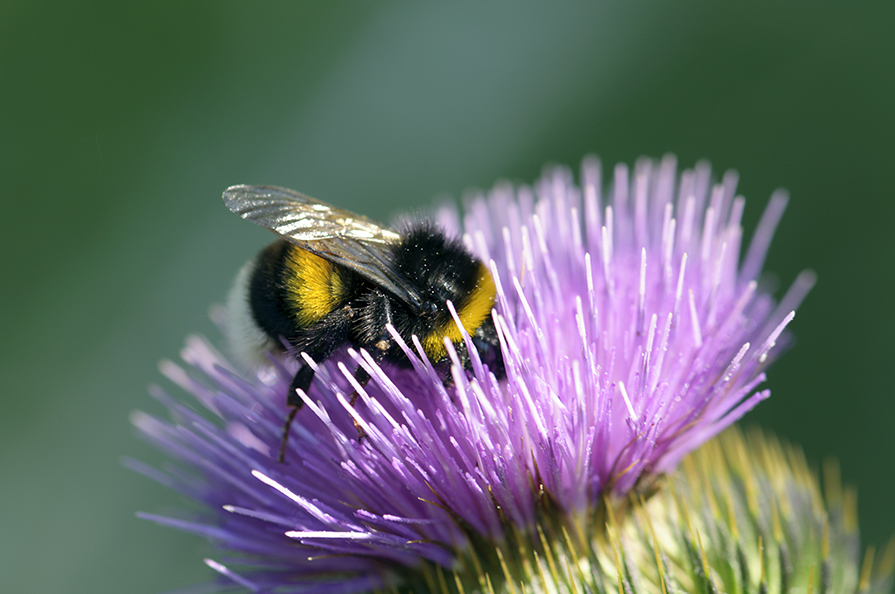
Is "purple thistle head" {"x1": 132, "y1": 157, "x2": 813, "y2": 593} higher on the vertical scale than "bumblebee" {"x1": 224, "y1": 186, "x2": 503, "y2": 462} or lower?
lower

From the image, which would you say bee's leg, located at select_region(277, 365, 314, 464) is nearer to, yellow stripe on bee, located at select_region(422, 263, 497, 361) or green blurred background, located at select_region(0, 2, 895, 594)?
yellow stripe on bee, located at select_region(422, 263, 497, 361)

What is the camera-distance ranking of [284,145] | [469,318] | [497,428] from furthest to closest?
[284,145], [469,318], [497,428]

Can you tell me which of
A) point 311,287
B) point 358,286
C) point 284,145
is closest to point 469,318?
point 358,286

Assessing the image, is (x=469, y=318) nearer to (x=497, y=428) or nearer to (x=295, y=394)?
(x=497, y=428)

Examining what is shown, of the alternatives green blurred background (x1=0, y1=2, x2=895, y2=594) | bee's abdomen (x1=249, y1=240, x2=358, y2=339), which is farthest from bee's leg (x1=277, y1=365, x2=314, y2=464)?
green blurred background (x1=0, y1=2, x2=895, y2=594)

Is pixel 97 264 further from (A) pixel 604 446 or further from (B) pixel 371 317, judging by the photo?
(A) pixel 604 446

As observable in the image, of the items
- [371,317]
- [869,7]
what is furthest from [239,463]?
[869,7]

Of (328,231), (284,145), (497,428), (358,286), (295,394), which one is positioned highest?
(284,145)
